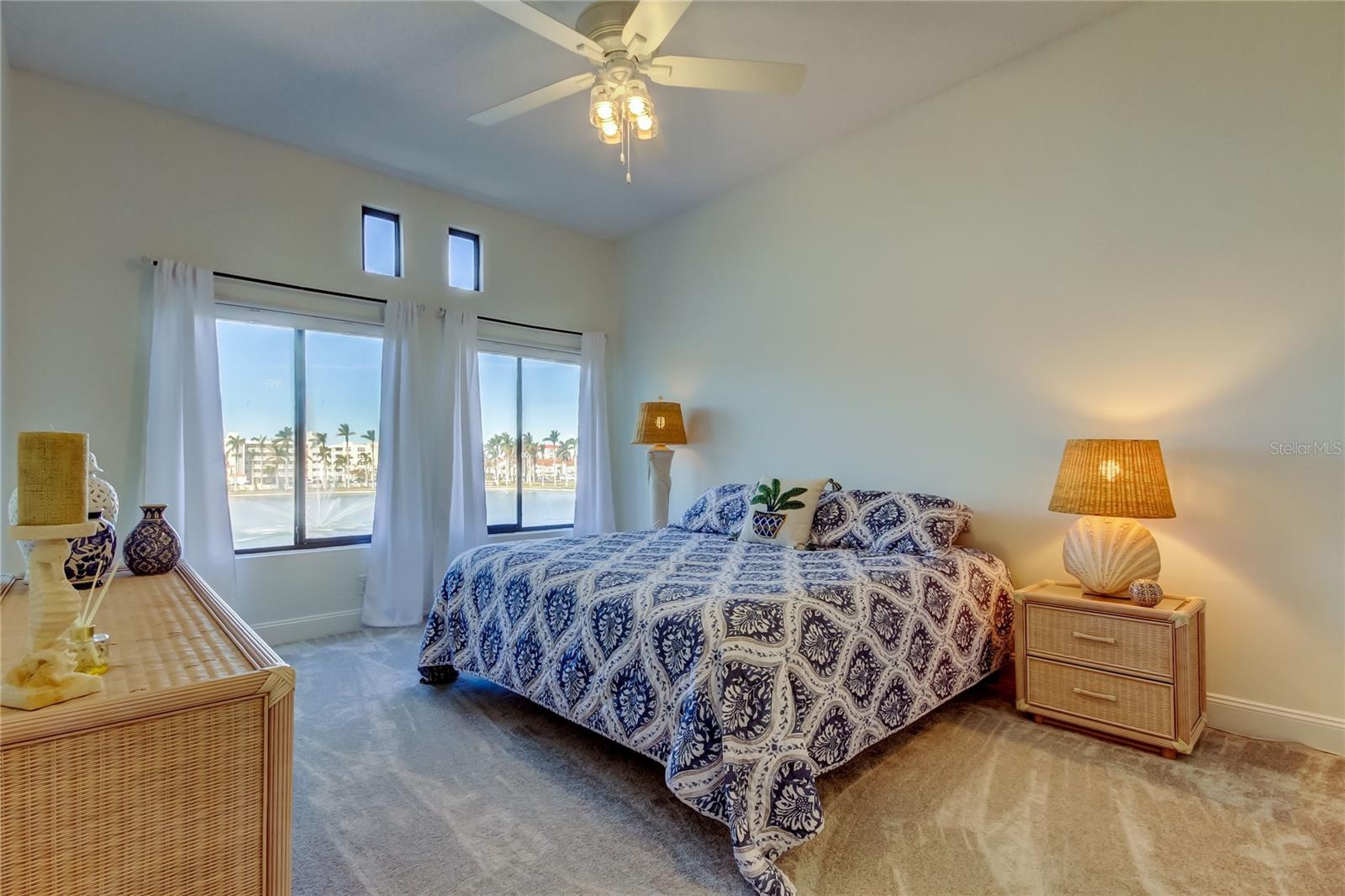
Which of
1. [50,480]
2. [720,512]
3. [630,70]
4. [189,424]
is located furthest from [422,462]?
[50,480]

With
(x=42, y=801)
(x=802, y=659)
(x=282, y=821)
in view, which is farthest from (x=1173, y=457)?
(x=42, y=801)

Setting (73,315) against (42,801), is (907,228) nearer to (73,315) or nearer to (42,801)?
(42,801)

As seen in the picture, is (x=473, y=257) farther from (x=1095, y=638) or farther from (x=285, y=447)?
(x=1095, y=638)

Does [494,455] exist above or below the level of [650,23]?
Answer: below

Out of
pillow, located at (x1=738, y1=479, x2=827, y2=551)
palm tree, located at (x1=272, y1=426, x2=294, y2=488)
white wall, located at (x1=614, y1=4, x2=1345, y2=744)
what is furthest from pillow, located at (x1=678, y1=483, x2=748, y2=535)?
palm tree, located at (x1=272, y1=426, x2=294, y2=488)

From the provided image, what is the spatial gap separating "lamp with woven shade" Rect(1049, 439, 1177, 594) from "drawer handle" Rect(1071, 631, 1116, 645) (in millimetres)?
194

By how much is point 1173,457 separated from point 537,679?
274 cm

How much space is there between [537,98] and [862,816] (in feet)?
9.37

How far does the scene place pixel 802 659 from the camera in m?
1.85

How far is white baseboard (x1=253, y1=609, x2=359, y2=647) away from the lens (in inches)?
146

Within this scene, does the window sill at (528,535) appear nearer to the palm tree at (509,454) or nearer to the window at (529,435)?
the window at (529,435)

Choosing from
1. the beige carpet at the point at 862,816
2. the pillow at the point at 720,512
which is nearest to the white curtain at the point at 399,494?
the beige carpet at the point at 862,816

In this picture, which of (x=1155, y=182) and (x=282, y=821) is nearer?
(x=282, y=821)

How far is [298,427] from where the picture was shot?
155 inches
